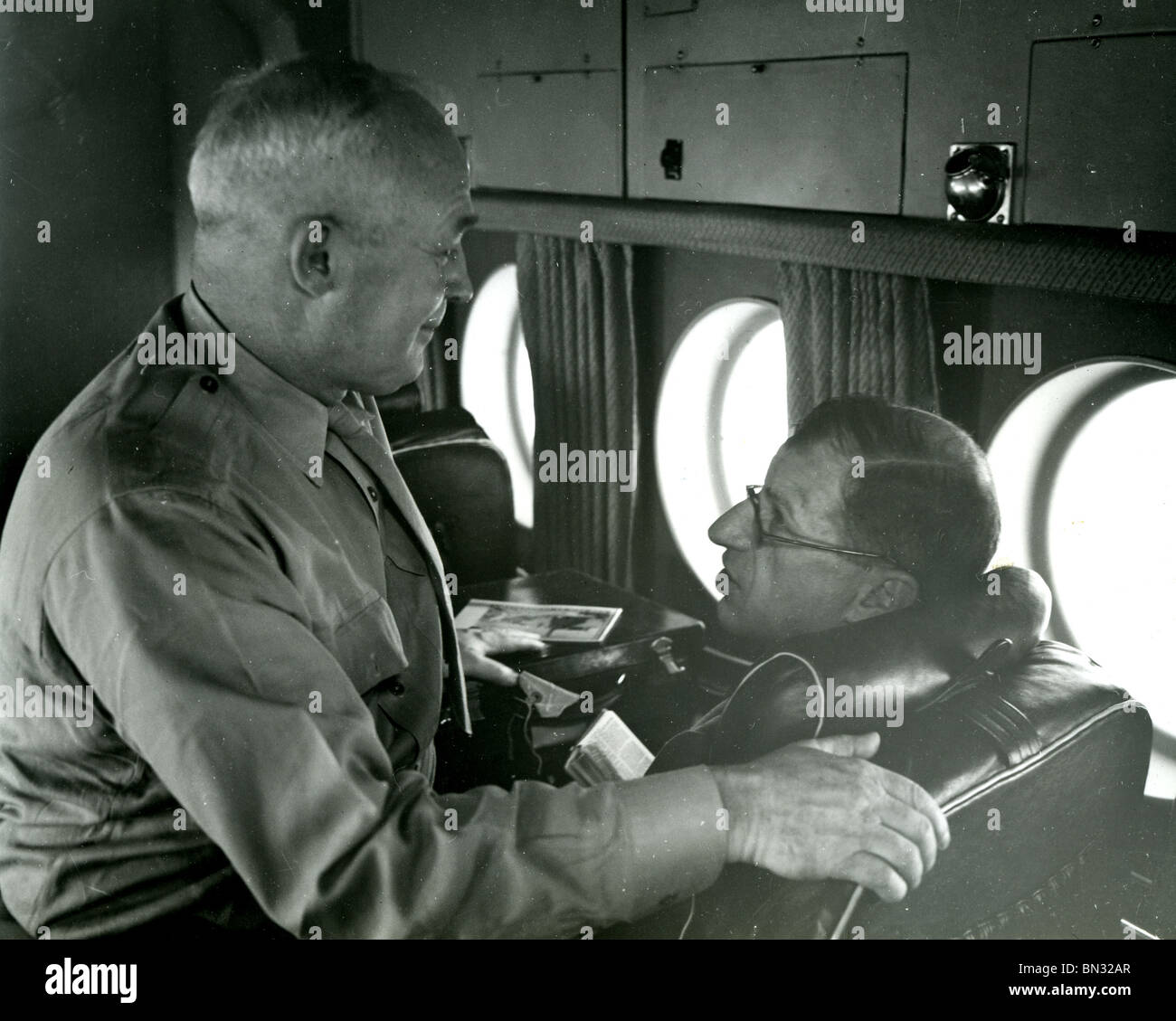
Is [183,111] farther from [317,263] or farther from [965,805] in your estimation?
[965,805]

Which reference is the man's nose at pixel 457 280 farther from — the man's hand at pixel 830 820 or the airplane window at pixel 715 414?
the airplane window at pixel 715 414

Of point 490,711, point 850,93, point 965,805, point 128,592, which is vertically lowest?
point 490,711

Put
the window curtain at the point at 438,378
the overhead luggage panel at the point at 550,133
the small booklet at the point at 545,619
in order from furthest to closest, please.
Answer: the window curtain at the point at 438,378, the overhead luggage panel at the point at 550,133, the small booklet at the point at 545,619

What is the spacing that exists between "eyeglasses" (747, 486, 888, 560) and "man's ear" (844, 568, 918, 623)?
38mm

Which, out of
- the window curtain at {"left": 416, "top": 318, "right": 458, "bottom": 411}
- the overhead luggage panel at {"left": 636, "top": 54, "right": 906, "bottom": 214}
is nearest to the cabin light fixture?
the overhead luggage panel at {"left": 636, "top": 54, "right": 906, "bottom": 214}

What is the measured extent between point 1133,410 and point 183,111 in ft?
8.41

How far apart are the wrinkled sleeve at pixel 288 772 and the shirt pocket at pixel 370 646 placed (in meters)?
0.19

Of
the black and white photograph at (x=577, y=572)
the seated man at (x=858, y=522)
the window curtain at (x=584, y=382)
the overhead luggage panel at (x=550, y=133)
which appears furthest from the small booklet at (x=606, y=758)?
the overhead luggage panel at (x=550, y=133)

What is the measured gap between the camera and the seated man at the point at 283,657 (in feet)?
4.10

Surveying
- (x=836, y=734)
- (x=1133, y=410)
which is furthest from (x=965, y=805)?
(x=1133, y=410)

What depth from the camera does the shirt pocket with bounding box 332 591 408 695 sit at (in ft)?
5.11

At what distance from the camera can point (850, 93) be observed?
227 cm

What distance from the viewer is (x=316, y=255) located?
1.49 m
